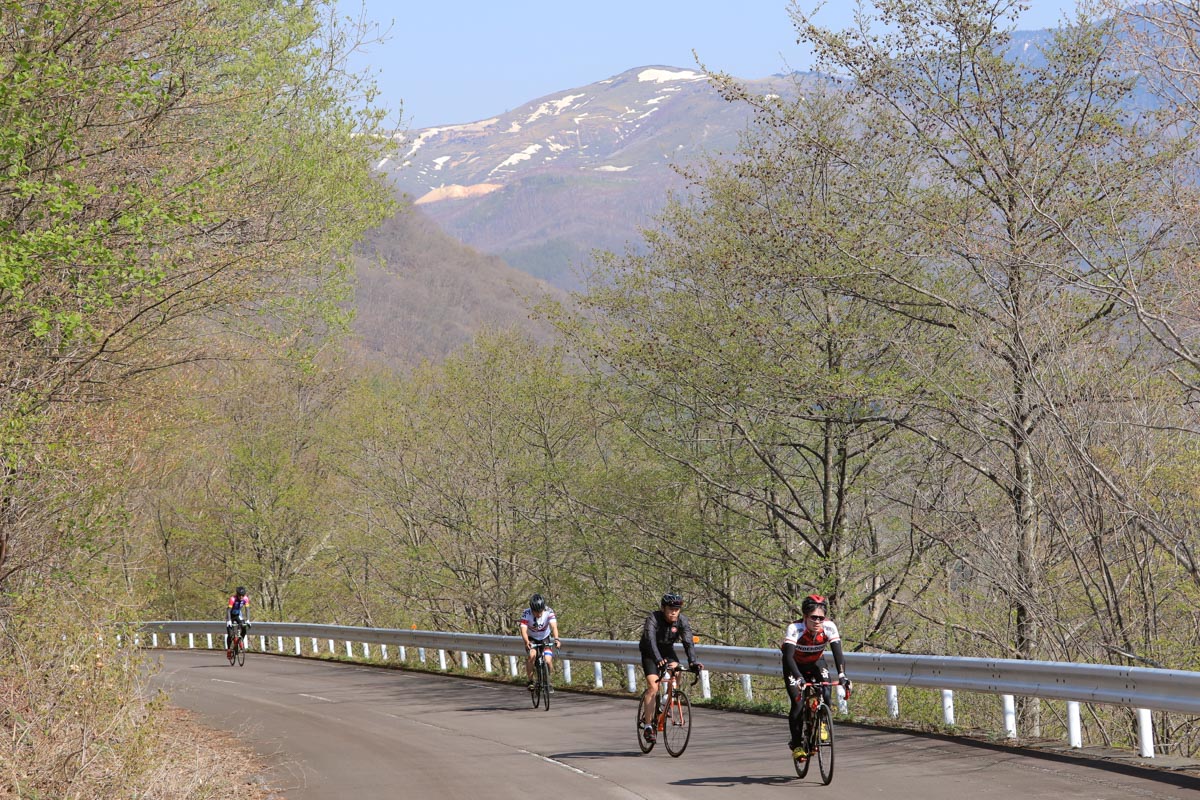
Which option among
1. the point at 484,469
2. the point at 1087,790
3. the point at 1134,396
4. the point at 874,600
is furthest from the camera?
the point at 484,469

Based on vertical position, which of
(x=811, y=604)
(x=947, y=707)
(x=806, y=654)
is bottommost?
(x=947, y=707)

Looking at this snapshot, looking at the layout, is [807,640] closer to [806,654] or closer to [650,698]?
[806,654]

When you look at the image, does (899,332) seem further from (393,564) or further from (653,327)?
(393,564)

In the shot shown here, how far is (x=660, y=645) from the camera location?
45.8 ft

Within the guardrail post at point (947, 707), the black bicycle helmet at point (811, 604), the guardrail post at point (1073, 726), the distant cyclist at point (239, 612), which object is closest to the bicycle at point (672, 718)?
the black bicycle helmet at point (811, 604)

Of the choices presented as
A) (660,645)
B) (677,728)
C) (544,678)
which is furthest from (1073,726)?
(544,678)

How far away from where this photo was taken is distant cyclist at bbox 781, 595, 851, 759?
1128cm

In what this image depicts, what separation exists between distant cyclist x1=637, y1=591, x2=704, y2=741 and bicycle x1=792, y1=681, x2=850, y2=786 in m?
1.95

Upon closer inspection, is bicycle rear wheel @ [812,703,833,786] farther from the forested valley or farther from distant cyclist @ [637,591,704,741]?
the forested valley

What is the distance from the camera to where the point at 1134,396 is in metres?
16.2

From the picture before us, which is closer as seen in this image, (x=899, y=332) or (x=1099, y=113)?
(x=1099, y=113)

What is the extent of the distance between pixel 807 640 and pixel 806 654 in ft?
0.44

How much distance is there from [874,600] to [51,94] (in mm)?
15409

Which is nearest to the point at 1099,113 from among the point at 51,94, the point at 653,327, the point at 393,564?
the point at 653,327
